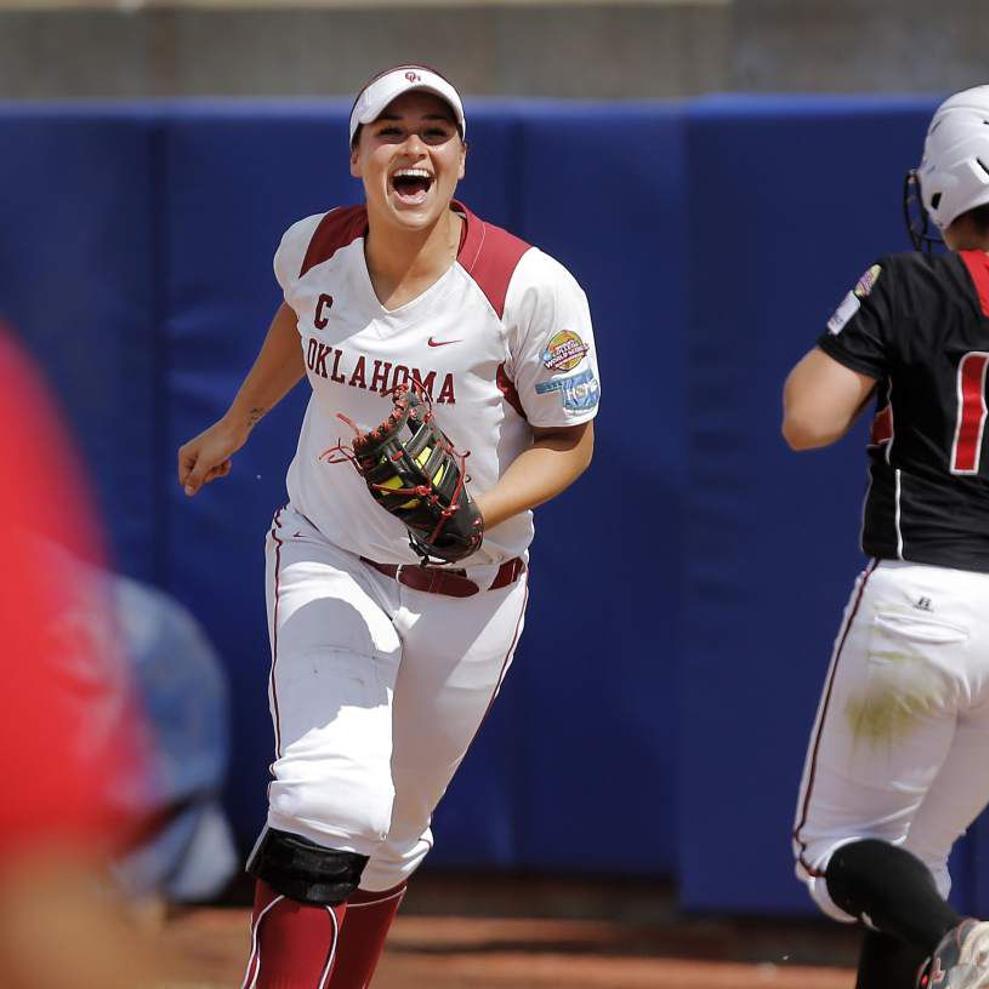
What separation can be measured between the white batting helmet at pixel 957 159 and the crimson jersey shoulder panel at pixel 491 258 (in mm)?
782

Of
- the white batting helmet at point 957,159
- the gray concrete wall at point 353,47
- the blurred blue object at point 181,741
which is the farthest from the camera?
the gray concrete wall at point 353,47

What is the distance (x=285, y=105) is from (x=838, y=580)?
6.84 feet

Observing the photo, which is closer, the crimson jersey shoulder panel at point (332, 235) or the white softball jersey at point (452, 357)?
the white softball jersey at point (452, 357)

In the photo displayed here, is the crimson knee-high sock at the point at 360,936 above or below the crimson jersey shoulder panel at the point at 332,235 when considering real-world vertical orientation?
below

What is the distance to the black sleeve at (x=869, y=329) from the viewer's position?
352 cm

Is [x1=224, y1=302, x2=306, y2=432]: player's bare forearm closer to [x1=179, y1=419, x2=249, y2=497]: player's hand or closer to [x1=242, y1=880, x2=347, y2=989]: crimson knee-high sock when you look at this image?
[x1=179, y1=419, x2=249, y2=497]: player's hand

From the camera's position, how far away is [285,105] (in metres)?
5.62

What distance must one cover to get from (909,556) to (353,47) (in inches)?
167

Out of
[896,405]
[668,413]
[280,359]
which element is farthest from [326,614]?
[668,413]

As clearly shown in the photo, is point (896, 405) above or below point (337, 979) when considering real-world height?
above

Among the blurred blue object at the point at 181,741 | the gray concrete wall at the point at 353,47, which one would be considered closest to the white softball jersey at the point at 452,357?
the blurred blue object at the point at 181,741

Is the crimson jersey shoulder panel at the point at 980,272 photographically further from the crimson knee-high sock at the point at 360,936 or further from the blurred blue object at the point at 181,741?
the blurred blue object at the point at 181,741

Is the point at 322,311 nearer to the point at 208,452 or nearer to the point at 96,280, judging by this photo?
the point at 208,452

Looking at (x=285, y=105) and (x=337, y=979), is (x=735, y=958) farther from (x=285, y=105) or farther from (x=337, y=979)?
(x=285, y=105)
